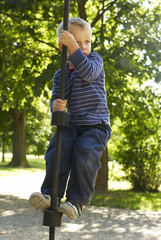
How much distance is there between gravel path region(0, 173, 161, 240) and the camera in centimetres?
681

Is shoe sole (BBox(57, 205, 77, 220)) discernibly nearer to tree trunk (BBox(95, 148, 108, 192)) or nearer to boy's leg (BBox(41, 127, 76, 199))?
boy's leg (BBox(41, 127, 76, 199))

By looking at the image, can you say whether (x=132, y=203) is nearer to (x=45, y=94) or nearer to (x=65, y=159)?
(x=45, y=94)

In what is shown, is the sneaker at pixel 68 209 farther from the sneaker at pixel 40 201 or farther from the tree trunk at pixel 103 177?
the tree trunk at pixel 103 177

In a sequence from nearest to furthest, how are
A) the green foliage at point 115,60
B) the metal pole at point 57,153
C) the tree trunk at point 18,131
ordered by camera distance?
the metal pole at point 57,153
the green foliage at point 115,60
the tree trunk at point 18,131

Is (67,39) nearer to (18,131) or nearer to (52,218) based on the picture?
(52,218)

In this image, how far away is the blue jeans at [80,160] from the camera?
2588mm

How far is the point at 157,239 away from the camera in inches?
263

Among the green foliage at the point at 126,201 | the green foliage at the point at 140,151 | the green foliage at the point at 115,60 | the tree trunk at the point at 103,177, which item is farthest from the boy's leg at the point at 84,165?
the green foliage at the point at 140,151

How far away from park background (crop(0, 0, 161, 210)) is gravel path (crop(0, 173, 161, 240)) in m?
1.32

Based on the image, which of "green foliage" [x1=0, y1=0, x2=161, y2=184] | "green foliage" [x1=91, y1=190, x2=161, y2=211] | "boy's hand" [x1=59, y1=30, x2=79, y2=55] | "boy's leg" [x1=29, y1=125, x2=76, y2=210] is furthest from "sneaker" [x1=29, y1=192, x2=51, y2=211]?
"green foliage" [x1=91, y1=190, x2=161, y2=211]

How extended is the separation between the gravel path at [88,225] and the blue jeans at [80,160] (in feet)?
13.9

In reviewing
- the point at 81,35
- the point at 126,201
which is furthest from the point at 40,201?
the point at 126,201

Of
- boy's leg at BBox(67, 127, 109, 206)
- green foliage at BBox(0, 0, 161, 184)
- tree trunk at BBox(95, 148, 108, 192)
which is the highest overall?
green foliage at BBox(0, 0, 161, 184)

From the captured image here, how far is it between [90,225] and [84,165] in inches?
220
